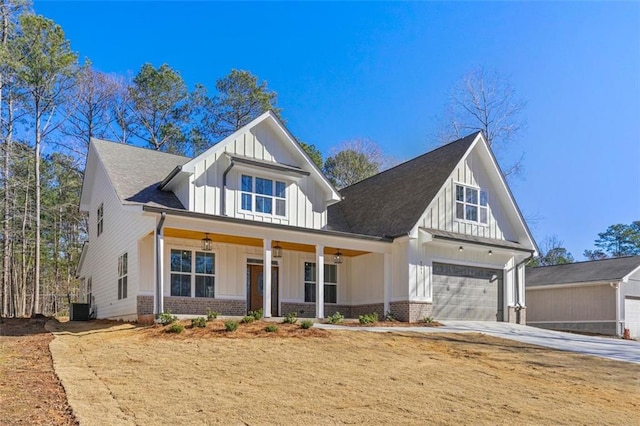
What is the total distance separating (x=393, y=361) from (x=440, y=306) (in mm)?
8683

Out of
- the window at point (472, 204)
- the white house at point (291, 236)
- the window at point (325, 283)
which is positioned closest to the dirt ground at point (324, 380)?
the white house at point (291, 236)

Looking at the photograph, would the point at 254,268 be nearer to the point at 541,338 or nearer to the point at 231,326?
the point at 231,326

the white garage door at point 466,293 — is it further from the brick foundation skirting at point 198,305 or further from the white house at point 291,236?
the brick foundation skirting at point 198,305

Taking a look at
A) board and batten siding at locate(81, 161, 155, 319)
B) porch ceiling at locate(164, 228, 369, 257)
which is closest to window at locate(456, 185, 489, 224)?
porch ceiling at locate(164, 228, 369, 257)

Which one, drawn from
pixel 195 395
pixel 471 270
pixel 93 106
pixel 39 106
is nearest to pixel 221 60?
pixel 93 106

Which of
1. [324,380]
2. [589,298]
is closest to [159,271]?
[324,380]

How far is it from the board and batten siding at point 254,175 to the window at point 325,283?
68.9 inches

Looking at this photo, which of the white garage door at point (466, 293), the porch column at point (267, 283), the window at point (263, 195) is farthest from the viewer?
the white garage door at point (466, 293)

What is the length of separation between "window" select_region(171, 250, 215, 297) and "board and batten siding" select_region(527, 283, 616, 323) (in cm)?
1735

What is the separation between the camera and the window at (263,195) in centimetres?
1780

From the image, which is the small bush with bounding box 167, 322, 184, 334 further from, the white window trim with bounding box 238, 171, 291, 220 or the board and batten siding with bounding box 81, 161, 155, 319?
the white window trim with bounding box 238, 171, 291, 220

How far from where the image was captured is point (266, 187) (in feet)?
60.0

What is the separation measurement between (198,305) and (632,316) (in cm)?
1905

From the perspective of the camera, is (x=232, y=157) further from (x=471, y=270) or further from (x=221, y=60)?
(x=221, y=60)
